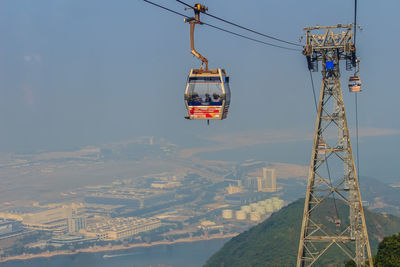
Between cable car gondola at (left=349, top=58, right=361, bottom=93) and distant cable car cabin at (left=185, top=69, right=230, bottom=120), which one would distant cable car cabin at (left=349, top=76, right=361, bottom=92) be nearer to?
cable car gondola at (left=349, top=58, right=361, bottom=93)

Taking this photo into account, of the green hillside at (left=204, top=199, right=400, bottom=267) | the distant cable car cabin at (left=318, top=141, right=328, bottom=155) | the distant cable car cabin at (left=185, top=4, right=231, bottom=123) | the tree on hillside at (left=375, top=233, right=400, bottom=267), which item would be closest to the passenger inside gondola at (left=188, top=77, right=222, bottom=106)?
the distant cable car cabin at (left=185, top=4, right=231, bottom=123)

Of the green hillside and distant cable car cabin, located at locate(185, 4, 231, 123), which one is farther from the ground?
distant cable car cabin, located at locate(185, 4, 231, 123)

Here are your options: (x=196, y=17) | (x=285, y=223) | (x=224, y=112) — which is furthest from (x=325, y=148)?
(x=285, y=223)

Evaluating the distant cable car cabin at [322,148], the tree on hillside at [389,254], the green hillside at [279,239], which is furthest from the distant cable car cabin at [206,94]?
the green hillside at [279,239]

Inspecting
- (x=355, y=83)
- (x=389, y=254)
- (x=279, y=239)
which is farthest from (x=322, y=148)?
(x=279, y=239)

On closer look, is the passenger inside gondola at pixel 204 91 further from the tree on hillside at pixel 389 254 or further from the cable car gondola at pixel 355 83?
the tree on hillside at pixel 389 254

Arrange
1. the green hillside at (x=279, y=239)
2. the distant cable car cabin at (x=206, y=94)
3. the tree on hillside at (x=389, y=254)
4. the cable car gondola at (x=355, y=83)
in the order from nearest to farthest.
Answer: the distant cable car cabin at (x=206, y=94)
the cable car gondola at (x=355, y=83)
the tree on hillside at (x=389, y=254)
the green hillside at (x=279, y=239)
